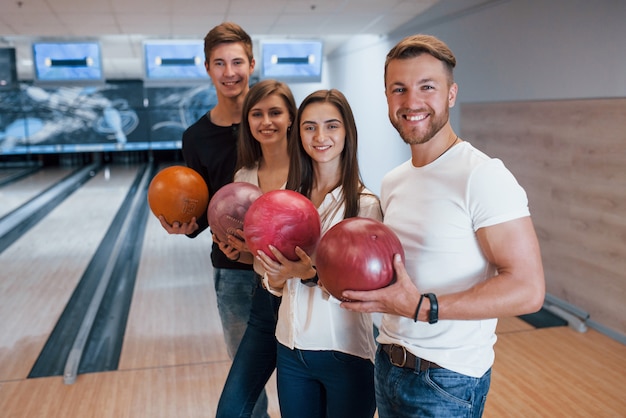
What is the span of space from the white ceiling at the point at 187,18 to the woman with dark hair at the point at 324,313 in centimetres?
302

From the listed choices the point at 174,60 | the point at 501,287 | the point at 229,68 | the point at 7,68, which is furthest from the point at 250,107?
the point at 7,68

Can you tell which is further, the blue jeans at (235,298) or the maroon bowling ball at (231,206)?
the blue jeans at (235,298)

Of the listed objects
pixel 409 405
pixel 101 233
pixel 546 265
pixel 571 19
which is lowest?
pixel 101 233

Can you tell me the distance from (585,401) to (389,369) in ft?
5.03

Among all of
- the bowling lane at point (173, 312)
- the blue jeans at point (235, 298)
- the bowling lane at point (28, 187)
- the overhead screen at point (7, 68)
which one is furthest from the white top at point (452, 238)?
the bowling lane at point (28, 187)

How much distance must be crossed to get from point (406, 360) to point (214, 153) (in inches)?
33.5

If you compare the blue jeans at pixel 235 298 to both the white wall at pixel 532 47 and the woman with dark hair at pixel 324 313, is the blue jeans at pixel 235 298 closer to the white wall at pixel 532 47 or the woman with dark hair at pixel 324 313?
the woman with dark hair at pixel 324 313

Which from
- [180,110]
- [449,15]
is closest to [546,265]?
[449,15]

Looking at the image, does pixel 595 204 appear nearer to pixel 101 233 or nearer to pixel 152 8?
pixel 152 8

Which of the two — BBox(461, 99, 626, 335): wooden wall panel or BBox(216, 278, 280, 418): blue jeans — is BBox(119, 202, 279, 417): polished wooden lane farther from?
BBox(461, 99, 626, 335): wooden wall panel

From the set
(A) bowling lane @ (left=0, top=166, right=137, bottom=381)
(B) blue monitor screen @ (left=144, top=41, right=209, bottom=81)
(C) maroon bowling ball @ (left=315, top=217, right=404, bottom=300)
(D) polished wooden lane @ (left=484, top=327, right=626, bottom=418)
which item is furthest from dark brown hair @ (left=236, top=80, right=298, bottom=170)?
(B) blue monitor screen @ (left=144, top=41, right=209, bottom=81)

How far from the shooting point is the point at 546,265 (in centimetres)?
310

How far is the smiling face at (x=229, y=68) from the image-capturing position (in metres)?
1.47

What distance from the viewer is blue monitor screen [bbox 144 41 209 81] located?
206 inches
